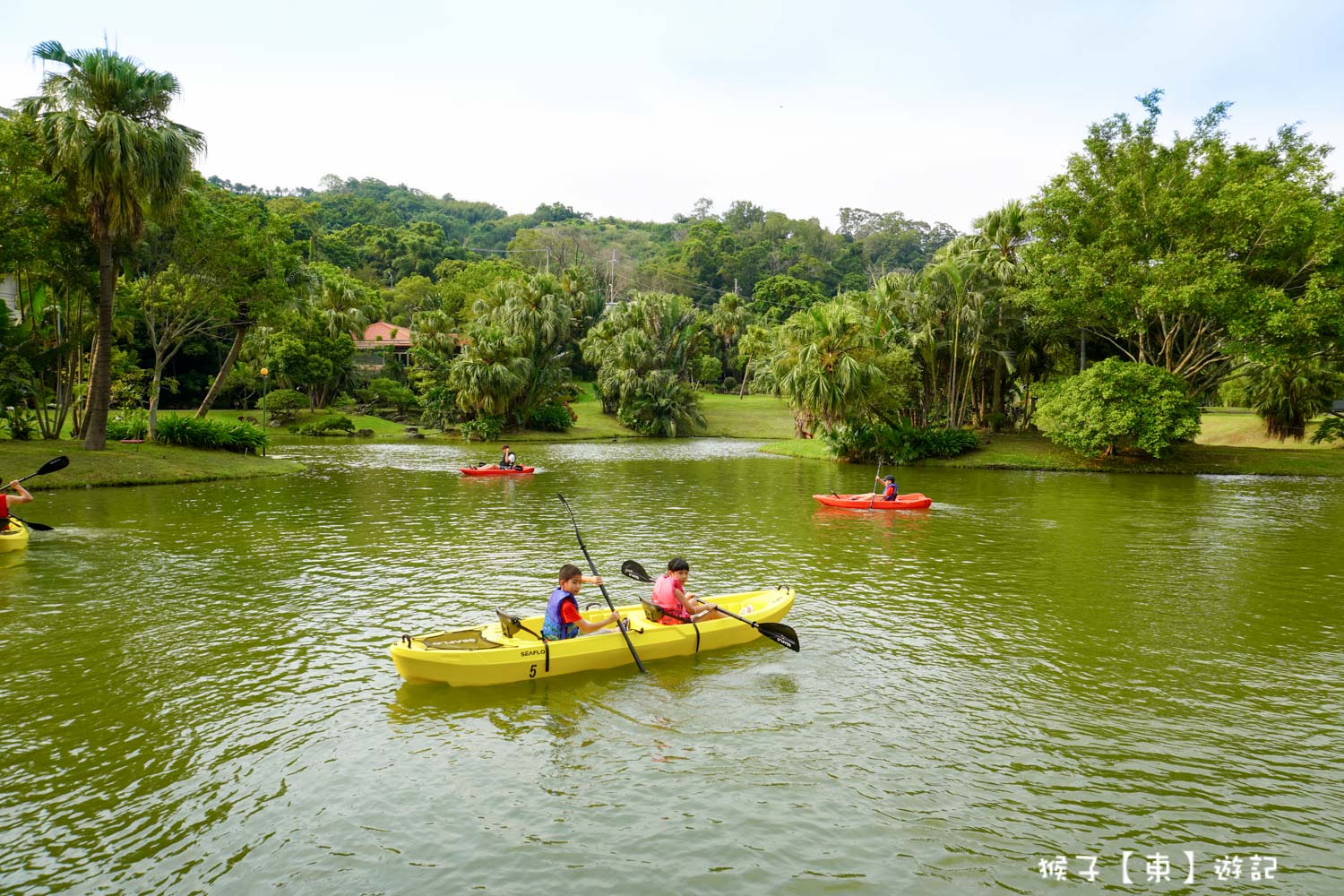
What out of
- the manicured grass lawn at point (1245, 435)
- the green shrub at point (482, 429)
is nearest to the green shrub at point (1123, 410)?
the manicured grass lawn at point (1245, 435)

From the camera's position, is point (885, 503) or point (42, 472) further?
point (885, 503)

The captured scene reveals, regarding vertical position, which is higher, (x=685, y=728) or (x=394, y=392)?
(x=394, y=392)

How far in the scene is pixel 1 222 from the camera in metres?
25.1

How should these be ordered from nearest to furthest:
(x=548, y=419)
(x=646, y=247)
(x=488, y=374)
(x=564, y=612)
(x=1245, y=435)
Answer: (x=564, y=612) < (x=1245, y=435) < (x=488, y=374) < (x=548, y=419) < (x=646, y=247)

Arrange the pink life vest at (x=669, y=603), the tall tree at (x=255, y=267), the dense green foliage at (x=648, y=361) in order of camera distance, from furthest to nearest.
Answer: the dense green foliage at (x=648, y=361), the tall tree at (x=255, y=267), the pink life vest at (x=669, y=603)

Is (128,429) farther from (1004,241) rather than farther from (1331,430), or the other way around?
(1331,430)

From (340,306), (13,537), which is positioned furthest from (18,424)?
(340,306)

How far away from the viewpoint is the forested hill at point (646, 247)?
329ft

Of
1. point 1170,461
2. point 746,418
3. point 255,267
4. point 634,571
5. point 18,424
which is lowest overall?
point 634,571

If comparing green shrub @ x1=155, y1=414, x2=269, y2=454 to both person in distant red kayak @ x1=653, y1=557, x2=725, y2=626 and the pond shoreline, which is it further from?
person in distant red kayak @ x1=653, y1=557, x2=725, y2=626

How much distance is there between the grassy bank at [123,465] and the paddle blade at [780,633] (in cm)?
2332

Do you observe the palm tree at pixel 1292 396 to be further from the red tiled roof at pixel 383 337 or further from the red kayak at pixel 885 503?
the red tiled roof at pixel 383 337

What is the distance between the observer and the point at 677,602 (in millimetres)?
11719

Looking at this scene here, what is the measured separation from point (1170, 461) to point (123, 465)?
42.7 m
